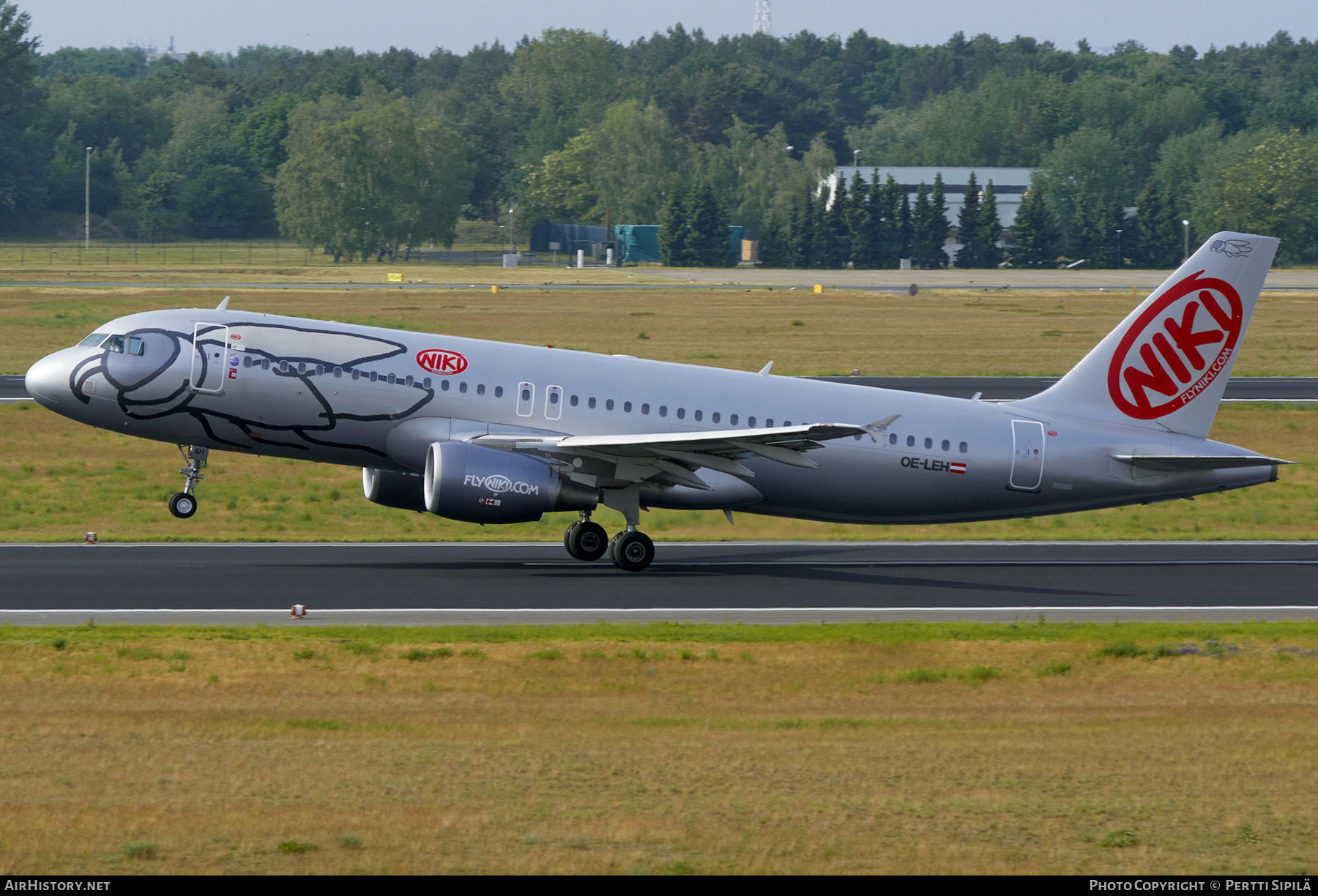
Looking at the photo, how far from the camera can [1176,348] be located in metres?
33.2

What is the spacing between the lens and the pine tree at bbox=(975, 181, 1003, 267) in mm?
179625

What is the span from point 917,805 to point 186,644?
1275cm

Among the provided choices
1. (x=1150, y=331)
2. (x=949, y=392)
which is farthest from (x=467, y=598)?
(x=949, y=392)

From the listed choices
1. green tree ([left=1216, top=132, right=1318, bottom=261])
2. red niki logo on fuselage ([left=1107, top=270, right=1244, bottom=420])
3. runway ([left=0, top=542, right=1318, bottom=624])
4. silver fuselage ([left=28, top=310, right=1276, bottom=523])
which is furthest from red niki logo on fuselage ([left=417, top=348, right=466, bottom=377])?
green tree ([left=1216, top=132, right=1318, bottom=261])

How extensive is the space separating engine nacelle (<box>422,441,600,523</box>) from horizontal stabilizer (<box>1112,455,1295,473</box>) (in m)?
13.1

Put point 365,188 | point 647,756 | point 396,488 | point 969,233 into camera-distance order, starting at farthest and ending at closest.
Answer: point 969,233 → point 365,188 → point 396,488 → point 647,756

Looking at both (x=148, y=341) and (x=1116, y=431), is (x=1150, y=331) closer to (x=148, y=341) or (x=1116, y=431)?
(x=1116, y=431)

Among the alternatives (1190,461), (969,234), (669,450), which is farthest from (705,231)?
(669,450)

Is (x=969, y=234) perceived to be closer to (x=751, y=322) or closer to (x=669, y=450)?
(x=751, y=322)

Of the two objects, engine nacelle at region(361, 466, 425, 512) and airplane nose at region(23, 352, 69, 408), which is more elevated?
airplane nose at region(23, 352, 69, 408)

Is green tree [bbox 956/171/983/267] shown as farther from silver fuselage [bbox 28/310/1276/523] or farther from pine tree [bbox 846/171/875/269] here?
silver fuselage [bbox 28/310/1276/523]

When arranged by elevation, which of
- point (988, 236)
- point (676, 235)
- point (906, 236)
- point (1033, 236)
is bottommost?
point (676, 235)

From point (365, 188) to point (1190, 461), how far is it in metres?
158

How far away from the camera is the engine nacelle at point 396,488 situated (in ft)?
105
